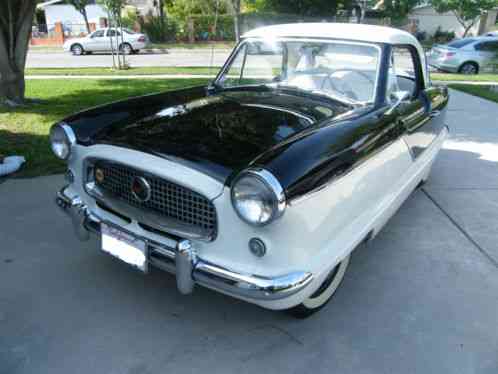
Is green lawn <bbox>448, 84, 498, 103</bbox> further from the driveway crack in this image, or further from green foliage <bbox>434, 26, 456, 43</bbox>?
green foliage <bbox>434, 26, 456, 43</bbox>

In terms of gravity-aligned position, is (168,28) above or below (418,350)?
above

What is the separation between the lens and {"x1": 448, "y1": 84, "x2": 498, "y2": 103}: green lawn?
9.31 meters

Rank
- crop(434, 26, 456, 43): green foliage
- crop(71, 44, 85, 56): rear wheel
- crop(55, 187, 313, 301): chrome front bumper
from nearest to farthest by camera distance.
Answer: crop(55, 187, 313, 301): chrome front bumper → crop(71, 44, 85, 56): rear wheel → crop(434, 26, 456, 43): green foliage

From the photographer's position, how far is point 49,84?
9.73 metres

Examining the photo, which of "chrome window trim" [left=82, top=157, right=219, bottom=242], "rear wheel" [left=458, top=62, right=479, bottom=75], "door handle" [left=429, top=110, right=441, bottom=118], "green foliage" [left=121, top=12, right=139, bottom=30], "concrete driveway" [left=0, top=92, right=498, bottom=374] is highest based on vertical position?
"green foliage" [left=121, top=12, right=139, bottom=30]

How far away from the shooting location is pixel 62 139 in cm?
263

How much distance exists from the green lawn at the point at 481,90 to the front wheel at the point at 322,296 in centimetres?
808

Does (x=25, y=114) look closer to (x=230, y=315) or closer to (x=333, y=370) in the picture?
(x=230, y=315)

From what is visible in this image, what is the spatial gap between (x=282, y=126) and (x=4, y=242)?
2.23 m

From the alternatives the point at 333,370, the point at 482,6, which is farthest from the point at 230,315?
the point at 482,6

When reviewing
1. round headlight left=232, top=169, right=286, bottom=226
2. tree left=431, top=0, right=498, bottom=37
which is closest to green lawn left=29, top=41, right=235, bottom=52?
tree left=431, top=0, right=498, bottom=37

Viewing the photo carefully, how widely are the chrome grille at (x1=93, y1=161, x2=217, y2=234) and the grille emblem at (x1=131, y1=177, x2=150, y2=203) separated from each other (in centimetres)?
2

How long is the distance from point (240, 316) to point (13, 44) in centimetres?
658

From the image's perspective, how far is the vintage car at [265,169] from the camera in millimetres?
1951
